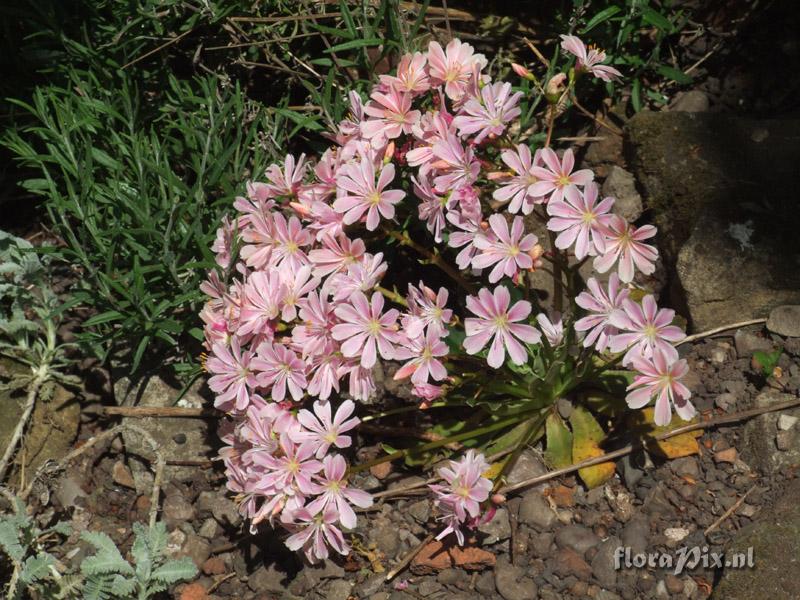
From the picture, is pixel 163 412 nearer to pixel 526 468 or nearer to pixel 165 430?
pixel 165 430

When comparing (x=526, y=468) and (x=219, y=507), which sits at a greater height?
(x=526, y=468)

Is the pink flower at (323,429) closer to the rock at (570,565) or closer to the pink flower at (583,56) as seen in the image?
the rock at (570,565)

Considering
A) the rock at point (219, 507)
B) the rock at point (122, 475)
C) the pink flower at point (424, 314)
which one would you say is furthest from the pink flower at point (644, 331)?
the rock at point (122, 475)

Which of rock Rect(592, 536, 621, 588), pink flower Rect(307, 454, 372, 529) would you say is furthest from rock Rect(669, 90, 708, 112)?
pink flower Rect(307, 454, 372, 529)

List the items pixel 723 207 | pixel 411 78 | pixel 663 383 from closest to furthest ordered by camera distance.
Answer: pixel 663 383 < pixel 411 78 < pixel 723 207

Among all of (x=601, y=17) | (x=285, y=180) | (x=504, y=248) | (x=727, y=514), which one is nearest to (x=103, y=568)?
(x=285, y=180)

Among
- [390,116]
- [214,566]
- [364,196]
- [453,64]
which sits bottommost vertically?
[214,566]
